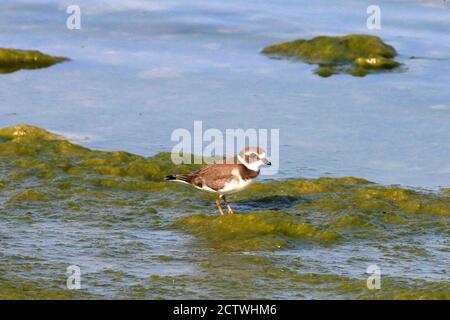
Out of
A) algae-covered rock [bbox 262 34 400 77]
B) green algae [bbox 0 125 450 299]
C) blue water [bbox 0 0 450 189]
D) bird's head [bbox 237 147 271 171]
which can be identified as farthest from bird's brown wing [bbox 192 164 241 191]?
algae-covered rock [bbox 262 34 400 77]

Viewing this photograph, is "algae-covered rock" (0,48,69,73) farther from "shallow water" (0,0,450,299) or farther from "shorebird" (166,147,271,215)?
"shorebird" (166,147,271,215)

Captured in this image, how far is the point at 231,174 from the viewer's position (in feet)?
34.7

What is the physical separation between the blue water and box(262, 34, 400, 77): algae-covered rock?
302 millimetres

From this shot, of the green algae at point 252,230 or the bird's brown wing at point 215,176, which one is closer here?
the green algae at point 252,230

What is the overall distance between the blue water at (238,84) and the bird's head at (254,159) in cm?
147

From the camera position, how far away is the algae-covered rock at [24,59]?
1633 cm

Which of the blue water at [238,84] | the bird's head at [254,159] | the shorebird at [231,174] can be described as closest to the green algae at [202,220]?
the shorebird at [231,174]

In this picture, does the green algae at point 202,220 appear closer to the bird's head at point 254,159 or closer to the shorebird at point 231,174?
the shorebird at point 231,174

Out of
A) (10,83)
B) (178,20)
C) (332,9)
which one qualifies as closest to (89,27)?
(178,20)

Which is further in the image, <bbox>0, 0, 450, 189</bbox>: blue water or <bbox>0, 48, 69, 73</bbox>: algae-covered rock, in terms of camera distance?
<bbox>0, 48, 69, 73</bbox>: algae-covered rock

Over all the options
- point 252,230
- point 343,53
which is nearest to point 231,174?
point 252,230

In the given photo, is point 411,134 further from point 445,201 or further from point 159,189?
point 159,189

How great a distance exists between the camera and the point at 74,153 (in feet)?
40.3

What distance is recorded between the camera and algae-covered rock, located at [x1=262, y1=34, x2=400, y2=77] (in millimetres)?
16328
